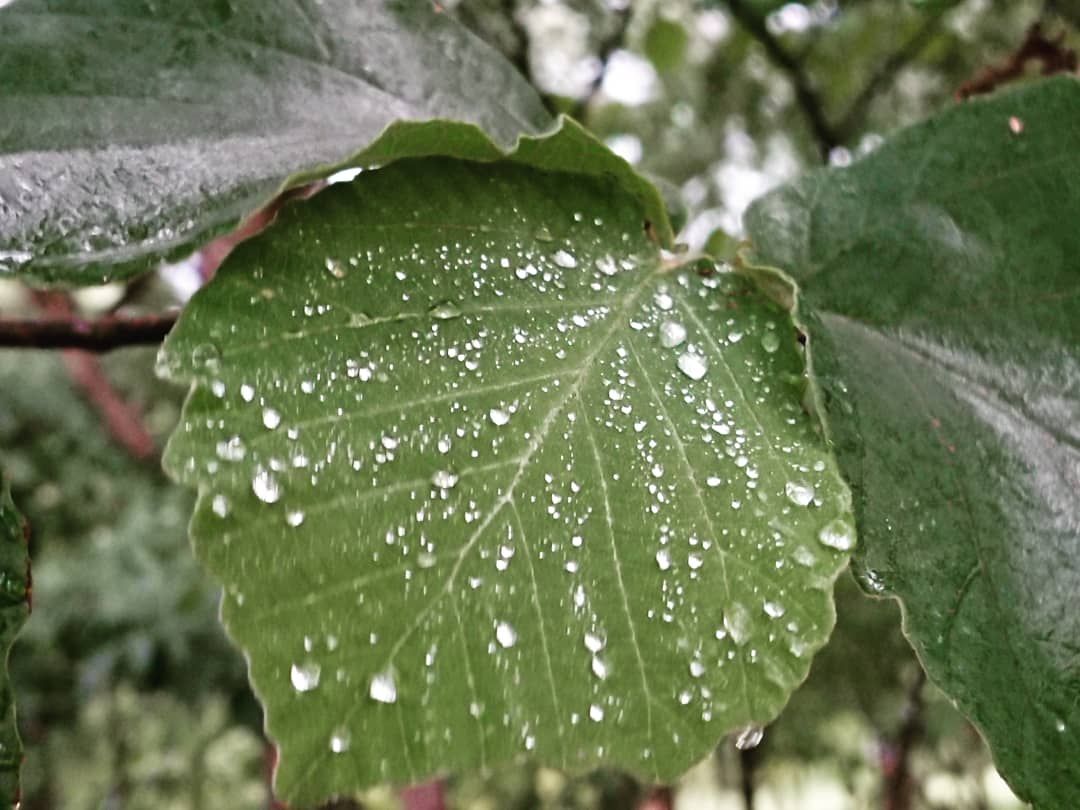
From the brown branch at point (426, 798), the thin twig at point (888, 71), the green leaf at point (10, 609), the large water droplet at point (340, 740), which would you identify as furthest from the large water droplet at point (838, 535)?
the thin twig at point (888, 71)

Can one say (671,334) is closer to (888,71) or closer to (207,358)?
(207,358)

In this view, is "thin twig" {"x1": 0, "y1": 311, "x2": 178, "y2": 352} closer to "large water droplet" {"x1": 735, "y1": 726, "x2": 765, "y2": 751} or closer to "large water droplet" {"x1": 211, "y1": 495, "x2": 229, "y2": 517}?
"large water droplet" {"x1": 211, "y1": 495, "x2": 229, "y2": 517}

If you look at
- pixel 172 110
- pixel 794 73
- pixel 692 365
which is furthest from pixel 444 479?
pixel 794 73

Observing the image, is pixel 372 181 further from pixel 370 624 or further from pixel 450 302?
pixel 370 624

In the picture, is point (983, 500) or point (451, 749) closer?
point (451, 749)

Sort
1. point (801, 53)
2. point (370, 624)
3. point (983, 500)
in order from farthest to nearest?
point (801, 53)
point (983, 500)
point (370, 624)

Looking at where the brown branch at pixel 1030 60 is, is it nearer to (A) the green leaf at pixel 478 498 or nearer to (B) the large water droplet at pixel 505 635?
(A) the green leaf at pixel 478 498

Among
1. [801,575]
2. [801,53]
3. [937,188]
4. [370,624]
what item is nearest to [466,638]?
[370,624]
